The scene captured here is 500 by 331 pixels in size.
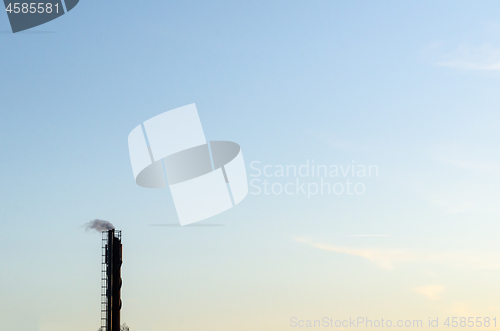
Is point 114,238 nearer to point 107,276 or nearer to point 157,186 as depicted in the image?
point 107,276

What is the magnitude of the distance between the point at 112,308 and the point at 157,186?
44.3 ft

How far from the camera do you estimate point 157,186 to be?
59812mm

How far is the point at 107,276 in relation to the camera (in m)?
62.7

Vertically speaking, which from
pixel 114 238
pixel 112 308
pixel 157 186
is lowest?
pixel 112 308

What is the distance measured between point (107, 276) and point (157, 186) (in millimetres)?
11016

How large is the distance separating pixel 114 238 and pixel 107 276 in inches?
151

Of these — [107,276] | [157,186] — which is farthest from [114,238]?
[157,186]

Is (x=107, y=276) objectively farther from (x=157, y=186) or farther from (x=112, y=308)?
(x=157, y=186)

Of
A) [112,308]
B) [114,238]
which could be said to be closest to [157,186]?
[114,238]

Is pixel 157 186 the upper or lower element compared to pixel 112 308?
upper

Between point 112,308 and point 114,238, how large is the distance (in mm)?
6965

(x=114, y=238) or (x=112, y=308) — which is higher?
(x=114, y=238)

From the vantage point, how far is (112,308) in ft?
205

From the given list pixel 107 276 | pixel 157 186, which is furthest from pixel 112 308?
pixel 157 186
